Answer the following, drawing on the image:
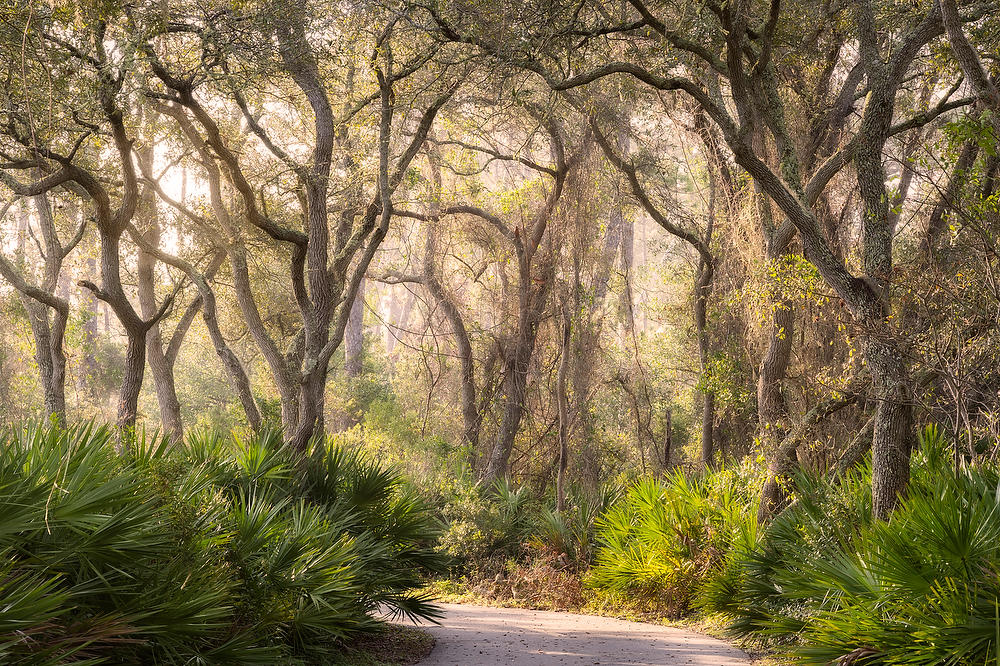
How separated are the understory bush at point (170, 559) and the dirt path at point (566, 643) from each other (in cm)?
78

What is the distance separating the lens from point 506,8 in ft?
32.5

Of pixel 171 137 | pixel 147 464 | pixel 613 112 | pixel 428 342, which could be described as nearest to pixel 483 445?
pixel 428 342

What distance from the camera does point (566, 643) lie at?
8.70m

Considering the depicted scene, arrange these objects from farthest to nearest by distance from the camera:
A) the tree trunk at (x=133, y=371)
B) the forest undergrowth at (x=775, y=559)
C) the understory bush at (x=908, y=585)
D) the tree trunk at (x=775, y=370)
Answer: the tree trunk at (x=133, y=371), the tree trunk at (x=775, y=370), the forest undergrowth at (x=775, y=559), the understory bush at (x=908, y=585)

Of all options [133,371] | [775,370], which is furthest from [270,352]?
[775,370]

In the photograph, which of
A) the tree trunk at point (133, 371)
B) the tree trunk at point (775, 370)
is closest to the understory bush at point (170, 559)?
the tree trunk at point (133, 371)

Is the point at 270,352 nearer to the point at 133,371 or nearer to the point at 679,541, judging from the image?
the point at 133,371

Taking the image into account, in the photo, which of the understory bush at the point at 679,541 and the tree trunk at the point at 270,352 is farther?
the tree trunk at the point at 270,352

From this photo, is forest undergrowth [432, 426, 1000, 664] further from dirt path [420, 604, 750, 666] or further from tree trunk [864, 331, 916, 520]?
dirt path [420, 604, 750, 666]

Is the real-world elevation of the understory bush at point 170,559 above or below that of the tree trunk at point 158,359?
below

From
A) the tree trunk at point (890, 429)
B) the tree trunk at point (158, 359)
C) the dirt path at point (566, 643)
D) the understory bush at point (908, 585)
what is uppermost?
the tree trunk at point (158, 359)

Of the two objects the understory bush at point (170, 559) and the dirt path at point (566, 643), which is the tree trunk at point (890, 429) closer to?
the dirt path at point (566, 643)

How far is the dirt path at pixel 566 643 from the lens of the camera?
789cm

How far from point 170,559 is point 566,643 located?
14.8 feet
